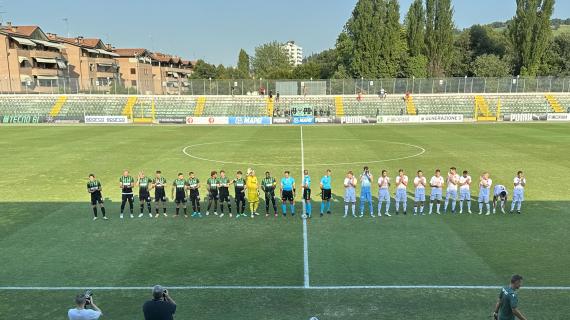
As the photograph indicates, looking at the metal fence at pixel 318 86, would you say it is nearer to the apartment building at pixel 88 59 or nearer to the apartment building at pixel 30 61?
the apartment building at pixel 30 61

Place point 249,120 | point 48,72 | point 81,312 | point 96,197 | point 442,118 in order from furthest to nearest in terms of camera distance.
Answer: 1. point 48,72
2. point 249,120
3. point 442,118
4. point 96,197
5. point 81,312

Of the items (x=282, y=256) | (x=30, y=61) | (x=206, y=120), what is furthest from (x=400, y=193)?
(x=30, y=61)

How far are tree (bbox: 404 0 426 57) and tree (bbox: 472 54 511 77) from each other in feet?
34.2

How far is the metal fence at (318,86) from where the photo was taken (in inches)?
2357

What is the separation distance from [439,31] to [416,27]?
3.49m

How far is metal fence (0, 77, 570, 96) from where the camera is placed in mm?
59875

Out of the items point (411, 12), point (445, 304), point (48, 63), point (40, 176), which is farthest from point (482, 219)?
point (48, 63)

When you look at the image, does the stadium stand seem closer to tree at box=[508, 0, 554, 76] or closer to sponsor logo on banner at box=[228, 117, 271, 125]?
sponsor logo on banner at box=[228, 117, 271, 125]

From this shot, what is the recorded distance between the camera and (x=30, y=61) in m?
71.5

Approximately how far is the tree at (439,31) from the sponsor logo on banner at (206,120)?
35522 millimetres

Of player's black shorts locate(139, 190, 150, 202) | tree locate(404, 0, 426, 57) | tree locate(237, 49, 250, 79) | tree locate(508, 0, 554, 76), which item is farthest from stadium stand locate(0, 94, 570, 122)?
tree locate(237, 49, 250, 79)

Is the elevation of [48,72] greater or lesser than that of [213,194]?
greater

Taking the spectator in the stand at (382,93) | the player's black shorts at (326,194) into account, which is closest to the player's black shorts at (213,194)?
the player's black shorts at (326,194)

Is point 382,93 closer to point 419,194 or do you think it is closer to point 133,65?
point 419,194
